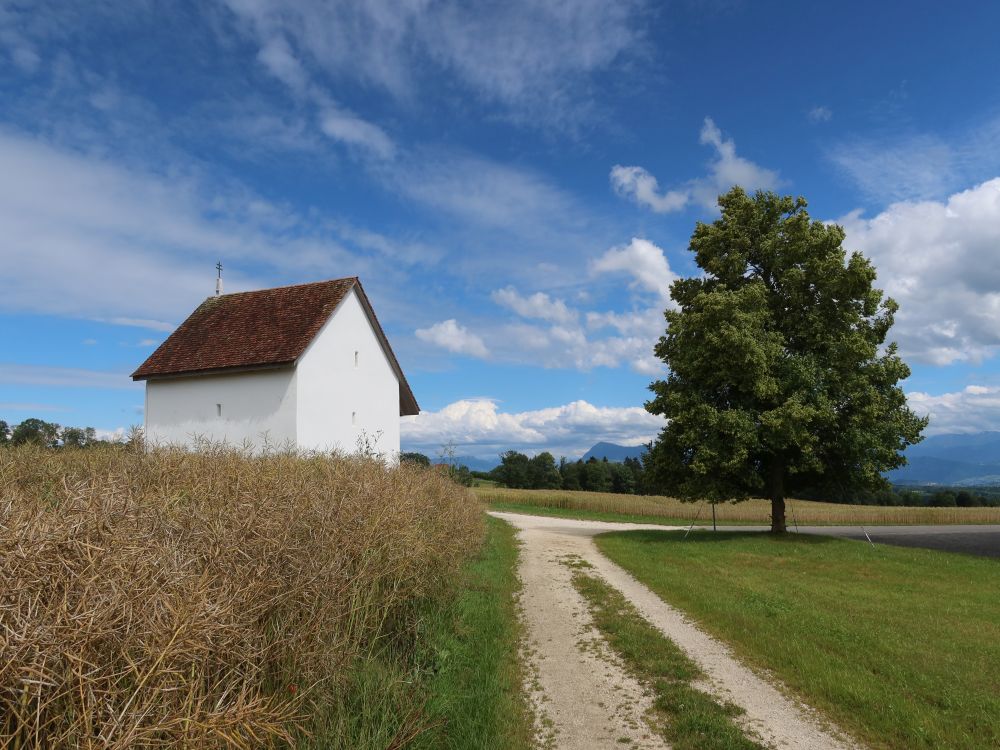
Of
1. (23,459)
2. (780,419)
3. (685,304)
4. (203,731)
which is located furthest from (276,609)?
(685,304)

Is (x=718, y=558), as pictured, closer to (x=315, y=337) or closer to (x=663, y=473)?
(x=663, y=473)

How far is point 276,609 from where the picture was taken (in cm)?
425

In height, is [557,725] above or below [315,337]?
below

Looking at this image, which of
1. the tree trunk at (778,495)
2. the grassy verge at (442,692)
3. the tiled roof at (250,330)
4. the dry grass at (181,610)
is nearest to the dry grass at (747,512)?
the tree trunk at (778,495)

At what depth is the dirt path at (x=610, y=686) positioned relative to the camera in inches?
220

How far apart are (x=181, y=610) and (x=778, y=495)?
22.1 meters

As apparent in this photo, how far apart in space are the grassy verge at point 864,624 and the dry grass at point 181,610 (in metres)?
4.74

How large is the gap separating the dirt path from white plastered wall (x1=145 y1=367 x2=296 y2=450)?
1347 cm

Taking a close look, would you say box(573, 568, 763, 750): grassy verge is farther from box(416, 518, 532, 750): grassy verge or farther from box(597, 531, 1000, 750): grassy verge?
box(416, 518, 532, 750): grassy verge

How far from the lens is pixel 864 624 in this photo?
940 centimetres

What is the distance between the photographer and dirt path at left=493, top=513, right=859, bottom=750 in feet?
18.4

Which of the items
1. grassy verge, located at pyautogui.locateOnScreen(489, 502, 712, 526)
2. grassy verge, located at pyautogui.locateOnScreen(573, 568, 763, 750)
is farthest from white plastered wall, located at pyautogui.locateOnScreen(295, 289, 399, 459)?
grassy verge, located at pyautogui.locateOnScreen(489, 502, 712, 526)

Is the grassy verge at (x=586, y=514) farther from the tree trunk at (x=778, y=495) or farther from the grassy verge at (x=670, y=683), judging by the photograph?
the grassy verge at (x=670, y=683)

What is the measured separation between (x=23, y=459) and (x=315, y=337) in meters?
15.1
